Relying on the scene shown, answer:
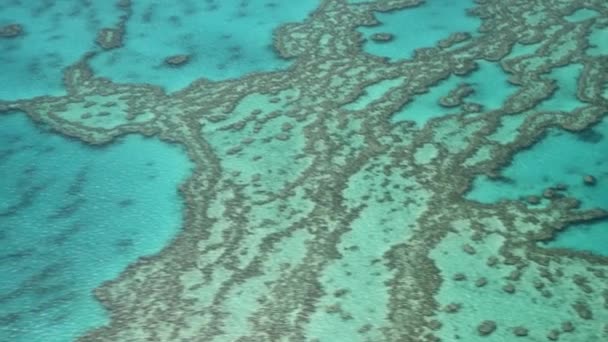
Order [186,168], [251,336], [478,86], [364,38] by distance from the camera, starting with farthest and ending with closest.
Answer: [364,38] < [478,86] < [186,168] < [251,336]

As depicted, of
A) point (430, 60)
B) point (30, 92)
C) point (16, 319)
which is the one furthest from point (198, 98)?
point (16, 319)

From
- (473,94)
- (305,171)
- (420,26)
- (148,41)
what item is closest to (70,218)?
(305,171)

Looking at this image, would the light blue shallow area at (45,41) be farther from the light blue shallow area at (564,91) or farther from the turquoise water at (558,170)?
the light blue shallow area at (564,91)

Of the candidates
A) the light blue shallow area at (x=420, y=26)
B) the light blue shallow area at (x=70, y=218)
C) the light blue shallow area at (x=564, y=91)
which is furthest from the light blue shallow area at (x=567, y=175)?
the light blue shallow area at (x=70, y=218)

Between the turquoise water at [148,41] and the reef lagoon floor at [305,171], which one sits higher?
the turquoise water at [148,41]

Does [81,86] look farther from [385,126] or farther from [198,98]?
[385,126]

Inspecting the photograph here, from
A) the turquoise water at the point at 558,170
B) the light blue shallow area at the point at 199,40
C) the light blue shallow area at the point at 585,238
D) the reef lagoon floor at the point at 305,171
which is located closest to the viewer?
the reef lagoon floor at the point at 305,171

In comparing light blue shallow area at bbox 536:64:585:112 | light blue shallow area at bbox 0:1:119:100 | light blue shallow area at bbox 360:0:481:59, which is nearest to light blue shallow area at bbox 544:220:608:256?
light blue shallow area at bbox 536:64:585:112
